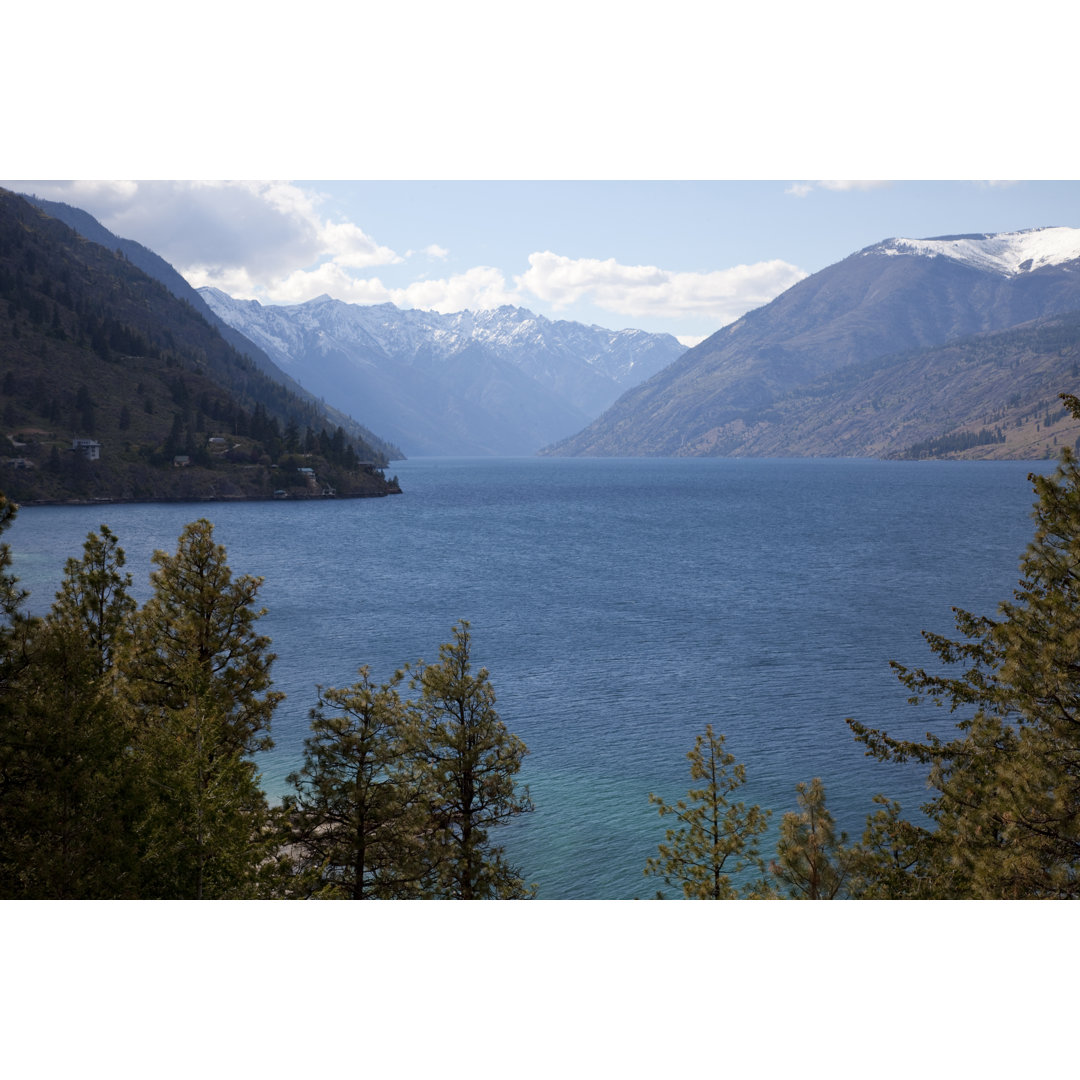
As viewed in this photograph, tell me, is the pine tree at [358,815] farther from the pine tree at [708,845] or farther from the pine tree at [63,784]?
the pine tree at [708,845]

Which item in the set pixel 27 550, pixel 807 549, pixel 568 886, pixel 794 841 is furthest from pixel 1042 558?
pixel 27 550

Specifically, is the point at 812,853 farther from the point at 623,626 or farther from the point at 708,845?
the point at 623,626

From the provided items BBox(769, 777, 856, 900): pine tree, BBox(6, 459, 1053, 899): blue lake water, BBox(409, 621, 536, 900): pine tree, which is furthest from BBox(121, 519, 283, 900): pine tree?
BBox(769, 777, 856, 900): pine tree

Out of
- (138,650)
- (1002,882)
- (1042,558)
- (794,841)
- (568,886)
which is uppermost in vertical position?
(1042,558)

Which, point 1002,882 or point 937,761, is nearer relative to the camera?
point 1002,882

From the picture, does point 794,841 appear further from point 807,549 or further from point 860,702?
point 807,549

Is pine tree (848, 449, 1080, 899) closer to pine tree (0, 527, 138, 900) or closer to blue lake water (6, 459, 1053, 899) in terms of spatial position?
blue lake water (6, 459, 1053, 899)

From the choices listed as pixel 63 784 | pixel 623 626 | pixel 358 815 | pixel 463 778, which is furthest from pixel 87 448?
pixel 63 784
